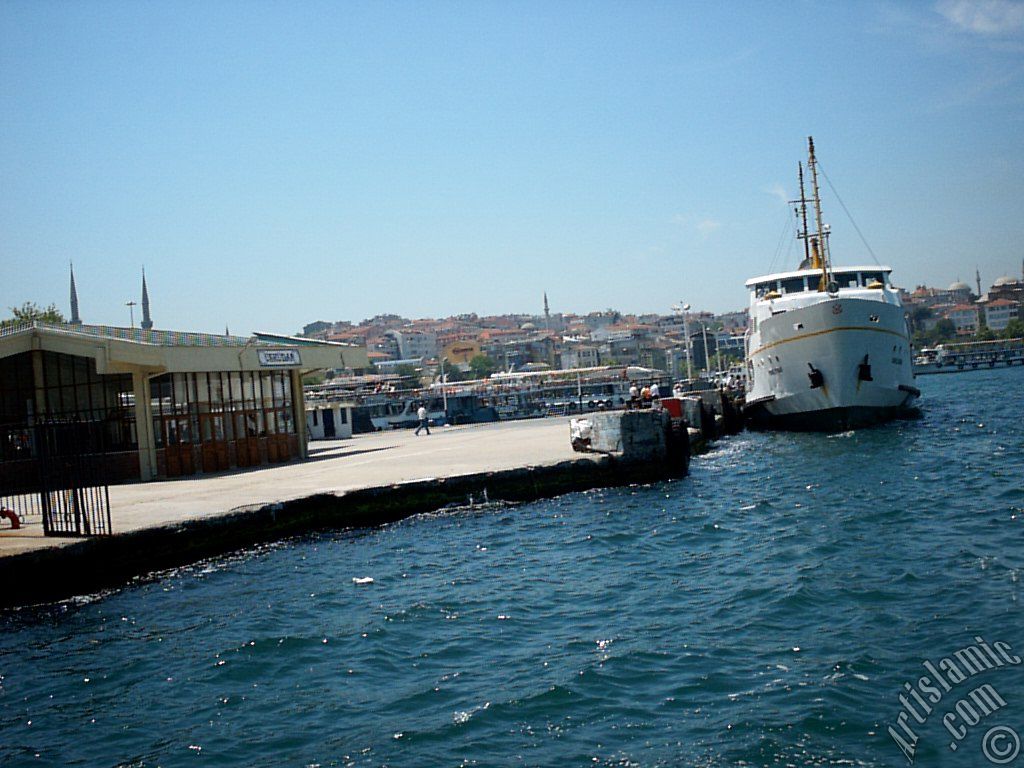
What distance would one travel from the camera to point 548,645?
8922mm

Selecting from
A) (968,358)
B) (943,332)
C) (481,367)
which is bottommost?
(968,358)

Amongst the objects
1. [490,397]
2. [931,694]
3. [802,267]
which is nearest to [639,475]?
[931,694]

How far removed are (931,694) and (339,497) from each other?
1109 centimetres

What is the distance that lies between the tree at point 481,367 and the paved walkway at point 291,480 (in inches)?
4363

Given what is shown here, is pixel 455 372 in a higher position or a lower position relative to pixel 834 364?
higher

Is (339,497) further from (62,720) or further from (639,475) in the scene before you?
(62,720)

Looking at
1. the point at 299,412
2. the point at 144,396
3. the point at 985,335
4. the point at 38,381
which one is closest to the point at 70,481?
the point at 144,396

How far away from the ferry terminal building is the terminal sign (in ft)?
0.11

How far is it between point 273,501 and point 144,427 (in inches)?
355

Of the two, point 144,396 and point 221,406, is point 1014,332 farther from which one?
point 144,396

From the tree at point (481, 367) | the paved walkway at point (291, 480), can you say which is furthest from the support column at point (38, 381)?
the tree at point (481, 367)

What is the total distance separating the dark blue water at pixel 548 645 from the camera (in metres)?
6.76

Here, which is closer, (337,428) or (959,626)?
(959,626)

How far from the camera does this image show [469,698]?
7633 millimetres
